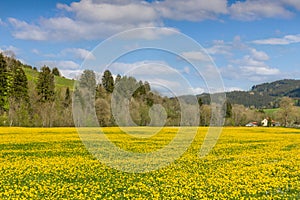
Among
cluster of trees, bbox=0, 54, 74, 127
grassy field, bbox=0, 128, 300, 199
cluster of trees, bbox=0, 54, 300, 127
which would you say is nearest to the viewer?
grassy field, bbox=0, 128, 300, 199

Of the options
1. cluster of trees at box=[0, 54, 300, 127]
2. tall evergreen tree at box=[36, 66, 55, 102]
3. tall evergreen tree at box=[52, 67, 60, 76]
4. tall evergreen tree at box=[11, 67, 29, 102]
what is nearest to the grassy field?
cluster of trees at box=[0, 54, 300, 127]

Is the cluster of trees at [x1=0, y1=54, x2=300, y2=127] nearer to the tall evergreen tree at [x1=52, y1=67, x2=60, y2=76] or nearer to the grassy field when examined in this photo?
the grassy field

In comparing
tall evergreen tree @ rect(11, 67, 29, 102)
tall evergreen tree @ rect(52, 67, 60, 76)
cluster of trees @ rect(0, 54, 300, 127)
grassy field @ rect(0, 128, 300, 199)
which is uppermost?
tall evergreen tree @ rect(52, 67, 60, 76)

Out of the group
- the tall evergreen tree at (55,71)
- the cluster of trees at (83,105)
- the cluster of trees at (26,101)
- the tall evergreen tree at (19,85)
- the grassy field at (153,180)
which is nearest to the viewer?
the grassy field at (153,180)

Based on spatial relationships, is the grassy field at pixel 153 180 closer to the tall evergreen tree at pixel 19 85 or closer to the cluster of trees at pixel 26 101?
the cluster of trees at pixel 26 101

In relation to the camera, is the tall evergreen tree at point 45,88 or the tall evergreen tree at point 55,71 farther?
the tall evergreen tree at point 55,71

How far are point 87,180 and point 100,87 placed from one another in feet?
194

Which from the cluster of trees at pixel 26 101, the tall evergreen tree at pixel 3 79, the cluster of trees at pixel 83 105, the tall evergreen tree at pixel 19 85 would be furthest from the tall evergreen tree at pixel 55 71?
the tall evergreen tree at pixel 3 79

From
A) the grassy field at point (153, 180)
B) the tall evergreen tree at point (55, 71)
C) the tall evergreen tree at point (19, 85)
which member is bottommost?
the grassy field at point (153, 180)

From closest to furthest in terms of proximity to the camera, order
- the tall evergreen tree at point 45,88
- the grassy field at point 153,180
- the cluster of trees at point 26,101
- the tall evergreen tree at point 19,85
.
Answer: the grassy field at point 153,180 < the cluster of trees at point 26,101 < the tall evergreen tree at point 19,85 < the tall evergreen tree at point 45,88

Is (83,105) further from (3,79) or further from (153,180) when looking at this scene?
(153,180)

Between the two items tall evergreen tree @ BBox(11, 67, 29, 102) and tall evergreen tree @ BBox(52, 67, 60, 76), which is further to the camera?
tall evergreen tree @ BBox(52, 67, 60, 76)

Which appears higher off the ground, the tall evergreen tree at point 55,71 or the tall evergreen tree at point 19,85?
the tall evergreen tree at point 55,71

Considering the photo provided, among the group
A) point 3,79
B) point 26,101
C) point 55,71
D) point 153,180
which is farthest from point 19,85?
point 55,71
